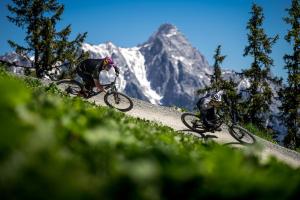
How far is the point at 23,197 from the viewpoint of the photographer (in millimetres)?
1478

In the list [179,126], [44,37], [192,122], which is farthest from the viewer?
[44,37]

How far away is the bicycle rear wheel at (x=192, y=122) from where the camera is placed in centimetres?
1802

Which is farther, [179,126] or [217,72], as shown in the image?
[217,72]

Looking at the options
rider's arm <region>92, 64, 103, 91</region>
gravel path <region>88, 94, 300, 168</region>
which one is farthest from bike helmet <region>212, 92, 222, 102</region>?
rider's arm <region>92, 64, 103, 91</region>

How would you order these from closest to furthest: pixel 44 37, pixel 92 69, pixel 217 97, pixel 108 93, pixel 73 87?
pixel 92 69, pixel 217 97, pixel 73 87, pixel 108 93, pixel 44 37

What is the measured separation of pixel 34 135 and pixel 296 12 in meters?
45.8

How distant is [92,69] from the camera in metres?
16.2

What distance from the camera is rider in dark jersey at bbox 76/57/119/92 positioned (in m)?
15.8

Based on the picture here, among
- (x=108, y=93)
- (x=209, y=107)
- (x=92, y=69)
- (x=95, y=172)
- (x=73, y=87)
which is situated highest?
(x=92, y=69)

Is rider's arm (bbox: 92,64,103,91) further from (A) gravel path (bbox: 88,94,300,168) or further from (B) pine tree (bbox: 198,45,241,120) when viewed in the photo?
(B) pine tree (bbox: 198,45,241,120)

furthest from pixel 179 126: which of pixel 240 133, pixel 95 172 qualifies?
pixel 95 172

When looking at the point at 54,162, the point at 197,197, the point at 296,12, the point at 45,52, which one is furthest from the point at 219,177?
the point at 296,12

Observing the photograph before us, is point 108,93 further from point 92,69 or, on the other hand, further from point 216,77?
point 216,77

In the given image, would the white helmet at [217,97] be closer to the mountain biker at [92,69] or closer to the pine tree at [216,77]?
the mountain biker at [92,69]
